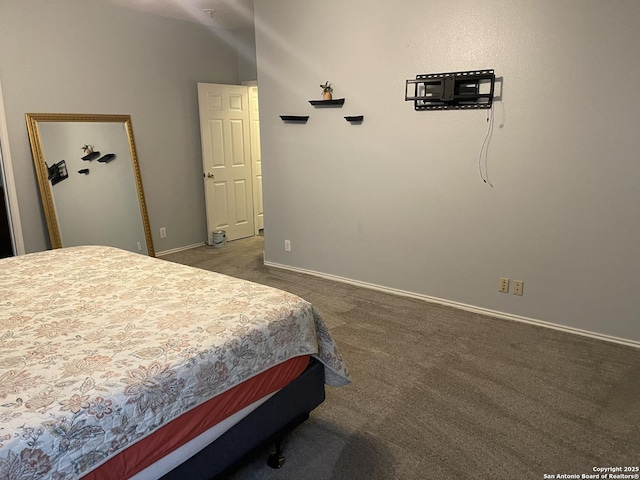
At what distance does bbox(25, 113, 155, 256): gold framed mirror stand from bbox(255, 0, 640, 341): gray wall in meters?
1.53

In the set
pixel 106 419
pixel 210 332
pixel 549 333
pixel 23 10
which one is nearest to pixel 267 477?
pixel 210 332

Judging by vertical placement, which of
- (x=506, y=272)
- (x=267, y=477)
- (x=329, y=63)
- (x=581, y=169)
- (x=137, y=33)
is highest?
(x=137, y=33)

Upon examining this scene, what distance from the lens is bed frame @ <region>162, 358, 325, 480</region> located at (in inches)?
60.2

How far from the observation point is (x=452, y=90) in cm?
329

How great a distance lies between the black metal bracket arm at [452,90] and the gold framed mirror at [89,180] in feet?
9.81

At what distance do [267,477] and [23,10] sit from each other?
4250 mm

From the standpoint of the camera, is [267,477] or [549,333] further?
[549,333]

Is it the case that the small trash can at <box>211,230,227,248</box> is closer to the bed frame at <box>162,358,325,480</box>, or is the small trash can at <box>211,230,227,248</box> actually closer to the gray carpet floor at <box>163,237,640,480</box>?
the gray carpet floor at <box>163,237,640,480</box>

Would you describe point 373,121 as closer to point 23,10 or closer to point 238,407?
point 238,407

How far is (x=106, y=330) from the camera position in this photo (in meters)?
1.65

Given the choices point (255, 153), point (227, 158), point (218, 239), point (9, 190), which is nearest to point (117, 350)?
point (9, 190)

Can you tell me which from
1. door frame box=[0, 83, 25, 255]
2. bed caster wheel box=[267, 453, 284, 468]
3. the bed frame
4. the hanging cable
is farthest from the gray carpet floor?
door frame box=[0, 83, 25, 255]

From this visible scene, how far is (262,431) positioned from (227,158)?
14.6 feet

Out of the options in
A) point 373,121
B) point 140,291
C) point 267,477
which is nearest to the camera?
point 267,477
